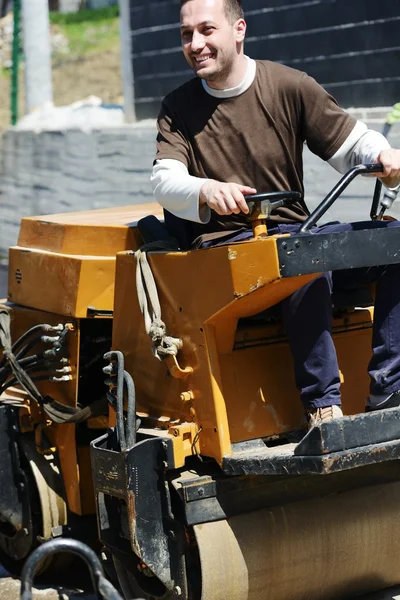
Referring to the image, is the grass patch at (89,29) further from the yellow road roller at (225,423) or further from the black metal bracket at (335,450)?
the black metal bracket at (335,450)

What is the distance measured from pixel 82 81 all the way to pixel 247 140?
64.9ft

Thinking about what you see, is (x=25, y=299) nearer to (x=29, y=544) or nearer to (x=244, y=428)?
(x=29, y=544)

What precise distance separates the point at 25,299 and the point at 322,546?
1894 mm

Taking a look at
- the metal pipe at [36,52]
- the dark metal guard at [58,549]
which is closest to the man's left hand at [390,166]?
the dark metal guard at [58,549]

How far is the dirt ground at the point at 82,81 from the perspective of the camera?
22469 mm

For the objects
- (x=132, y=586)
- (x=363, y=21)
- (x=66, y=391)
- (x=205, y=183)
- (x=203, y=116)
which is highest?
(x=363, y=21)

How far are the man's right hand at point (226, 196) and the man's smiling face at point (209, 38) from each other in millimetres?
542

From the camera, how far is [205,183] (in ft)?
13.7

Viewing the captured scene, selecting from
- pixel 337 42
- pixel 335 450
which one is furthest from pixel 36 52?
pixel 335 450

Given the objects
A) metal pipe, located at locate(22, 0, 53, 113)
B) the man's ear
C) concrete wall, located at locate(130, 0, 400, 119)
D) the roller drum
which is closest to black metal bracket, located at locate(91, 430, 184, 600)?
the roller drum

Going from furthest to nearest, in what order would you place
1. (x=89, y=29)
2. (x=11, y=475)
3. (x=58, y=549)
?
1. (x=89, y=29)
2. (x=11, y=475)
3. (x=58, y=549)

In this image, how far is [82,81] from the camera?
2370 centimetres

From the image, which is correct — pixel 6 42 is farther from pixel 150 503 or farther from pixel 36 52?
pixel 150 503

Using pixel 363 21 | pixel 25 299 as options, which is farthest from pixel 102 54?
pixel 25 299
